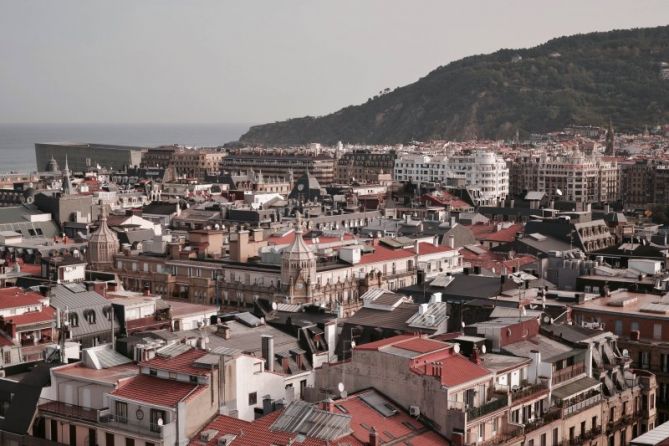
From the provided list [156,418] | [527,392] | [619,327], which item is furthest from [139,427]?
[619,327]

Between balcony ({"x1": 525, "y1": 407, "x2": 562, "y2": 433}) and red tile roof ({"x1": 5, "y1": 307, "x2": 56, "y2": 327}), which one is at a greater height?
red tile roof ({"x1": 5, "y1": 307, "x2": 56, "y2": 327})

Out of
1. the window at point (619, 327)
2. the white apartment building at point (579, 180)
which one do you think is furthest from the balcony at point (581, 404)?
the white apartment building at point (579, 180)

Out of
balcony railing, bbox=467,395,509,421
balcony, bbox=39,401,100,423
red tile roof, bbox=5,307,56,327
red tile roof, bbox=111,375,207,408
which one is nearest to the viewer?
red tile roof, bbox=111,375,207,408

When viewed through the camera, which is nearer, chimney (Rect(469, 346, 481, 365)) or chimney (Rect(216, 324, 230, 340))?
chimney (Rect(469, 346, 481, 365))

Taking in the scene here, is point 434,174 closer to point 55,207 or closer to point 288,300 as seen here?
point 55,207

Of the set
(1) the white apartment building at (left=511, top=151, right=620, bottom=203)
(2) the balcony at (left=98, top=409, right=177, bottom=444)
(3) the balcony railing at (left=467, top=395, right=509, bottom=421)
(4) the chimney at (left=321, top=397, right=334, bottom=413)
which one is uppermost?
(4) the chimney at (left=321, top=397, right=334, bottom=413)

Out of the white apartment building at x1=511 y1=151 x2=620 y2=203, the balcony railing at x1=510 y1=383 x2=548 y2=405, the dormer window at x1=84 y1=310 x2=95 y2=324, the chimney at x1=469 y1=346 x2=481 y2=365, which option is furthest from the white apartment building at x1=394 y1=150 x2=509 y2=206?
the chimney at x1=469 y1=346 x2=481 y2=365

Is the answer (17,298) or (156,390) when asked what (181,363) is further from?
(17,298)

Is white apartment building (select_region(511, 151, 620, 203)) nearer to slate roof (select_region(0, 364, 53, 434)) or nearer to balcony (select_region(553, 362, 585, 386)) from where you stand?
balcony (select_region(553, 362, 585, 386))
